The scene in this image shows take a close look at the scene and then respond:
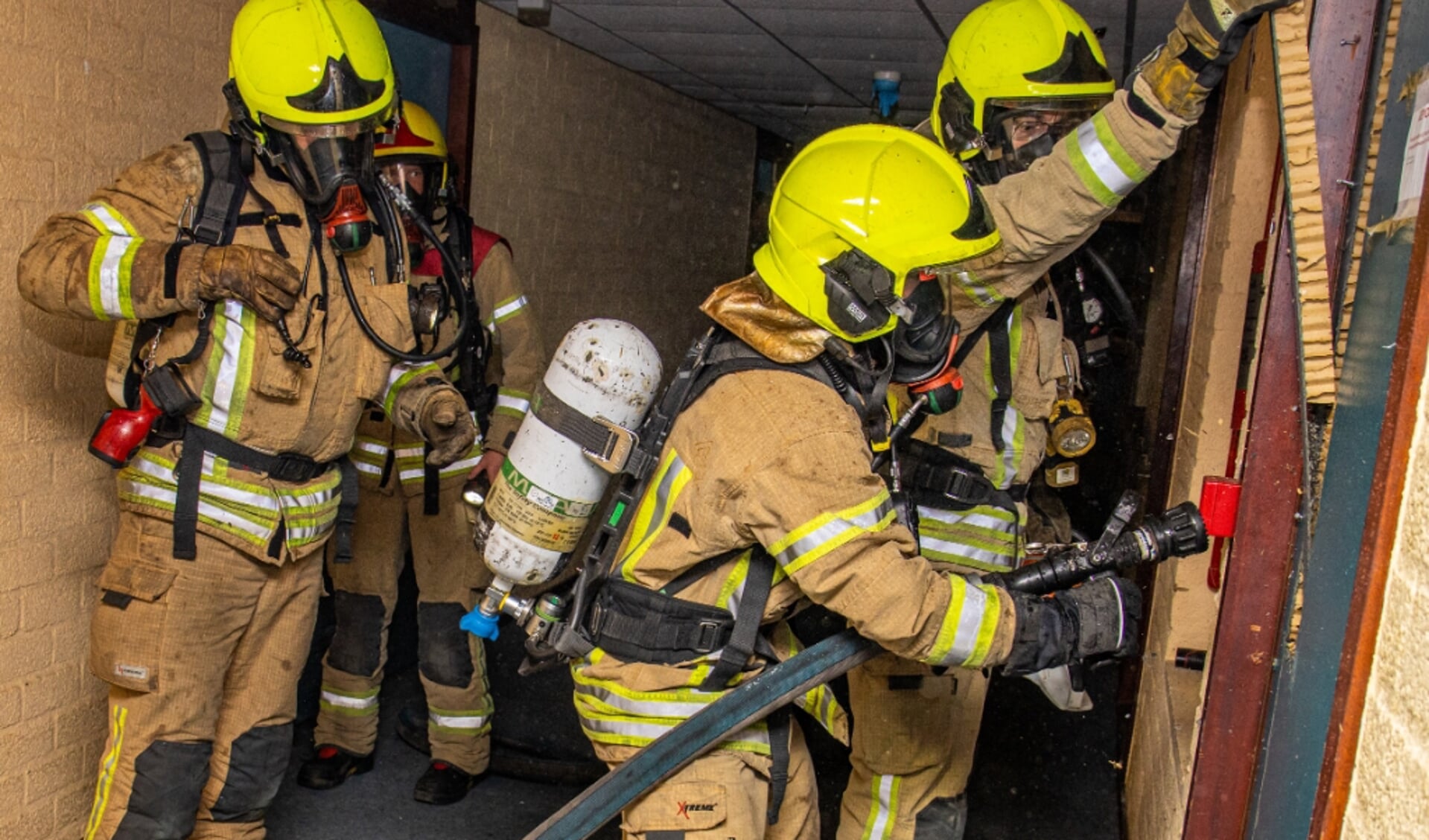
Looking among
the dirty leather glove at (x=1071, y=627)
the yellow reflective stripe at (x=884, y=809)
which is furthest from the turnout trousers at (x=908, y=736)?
the dirty leather glove at (x=1071, y=627)

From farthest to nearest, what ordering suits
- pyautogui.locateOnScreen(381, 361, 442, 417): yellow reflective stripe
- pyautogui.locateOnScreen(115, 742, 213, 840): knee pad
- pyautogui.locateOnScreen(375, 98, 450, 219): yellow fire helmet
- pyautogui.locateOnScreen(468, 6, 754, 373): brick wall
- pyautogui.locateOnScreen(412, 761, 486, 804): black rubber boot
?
1. pyautogui.locateOnScreen(468, 6, 754, 373): brick wall
2. pyautogui.locateOnScreen(412, 761, 486, 804): black rubber boot
3. pyautogui.locateOnScreen(375, 98, 450, 219): yellow fire helmet
4. pyautogui.locateOnScreen(381, 361, 442, 417): yellow reflective stripe
5. pyautogui.locateOnScreen(115, 742, 213, 840): knee pad

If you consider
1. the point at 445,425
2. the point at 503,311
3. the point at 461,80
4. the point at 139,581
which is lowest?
the point at 139,581

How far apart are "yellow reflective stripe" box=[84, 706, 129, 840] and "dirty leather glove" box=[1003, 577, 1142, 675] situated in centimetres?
212

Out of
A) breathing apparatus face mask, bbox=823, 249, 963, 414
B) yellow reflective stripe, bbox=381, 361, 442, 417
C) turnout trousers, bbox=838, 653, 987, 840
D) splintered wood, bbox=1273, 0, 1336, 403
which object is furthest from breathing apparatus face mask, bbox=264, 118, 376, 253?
splintered wood, bbox=1273, 0, 1336, 403

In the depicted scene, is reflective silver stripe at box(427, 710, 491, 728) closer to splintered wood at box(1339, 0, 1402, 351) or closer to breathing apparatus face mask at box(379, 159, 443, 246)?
breathing apparatus face mask at box(379, 159, 443, 246)

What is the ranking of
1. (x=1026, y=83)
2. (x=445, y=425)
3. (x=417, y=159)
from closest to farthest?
(x=1026, y=83), (x=445, y=425), (x=417, y=159)

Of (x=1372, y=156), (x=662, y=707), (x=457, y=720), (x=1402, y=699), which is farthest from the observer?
(x=457, y=720)

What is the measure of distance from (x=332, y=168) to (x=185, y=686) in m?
1.34

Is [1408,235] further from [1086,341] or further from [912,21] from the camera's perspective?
[912,21]

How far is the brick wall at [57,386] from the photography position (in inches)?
119

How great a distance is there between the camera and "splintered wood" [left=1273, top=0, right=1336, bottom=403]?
188 centimetres

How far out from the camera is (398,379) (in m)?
3.36

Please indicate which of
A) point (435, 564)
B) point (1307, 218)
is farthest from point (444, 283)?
point (1307, 218)

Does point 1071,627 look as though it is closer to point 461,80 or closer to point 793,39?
point 461,80
